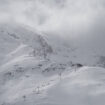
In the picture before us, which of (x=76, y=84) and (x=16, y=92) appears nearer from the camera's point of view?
(x=76, y=84)

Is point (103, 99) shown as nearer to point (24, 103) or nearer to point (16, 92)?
point (24, 103)

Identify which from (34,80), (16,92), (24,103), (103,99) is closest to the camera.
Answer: (103,99)

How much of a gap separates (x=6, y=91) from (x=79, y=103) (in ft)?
26.7

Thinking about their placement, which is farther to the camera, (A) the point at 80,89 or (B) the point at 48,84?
Result: (B) the point at 48,84

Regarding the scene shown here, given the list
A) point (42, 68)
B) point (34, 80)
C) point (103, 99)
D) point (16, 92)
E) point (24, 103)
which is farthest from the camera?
point (42, 68)

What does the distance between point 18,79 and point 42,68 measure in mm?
2604

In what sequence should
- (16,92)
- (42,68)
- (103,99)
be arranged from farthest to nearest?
(42,68) < (16,92) < (103,99)

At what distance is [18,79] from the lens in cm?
3044

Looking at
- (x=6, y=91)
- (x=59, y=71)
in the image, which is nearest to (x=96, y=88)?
(x=59, y=71)

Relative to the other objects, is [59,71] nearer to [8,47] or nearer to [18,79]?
[18,79]

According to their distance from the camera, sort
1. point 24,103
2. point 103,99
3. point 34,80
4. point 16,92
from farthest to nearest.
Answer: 1. point 34,80
2. point 16,92
3. point 24,103
4. point 103,99

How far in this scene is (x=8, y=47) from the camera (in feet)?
165

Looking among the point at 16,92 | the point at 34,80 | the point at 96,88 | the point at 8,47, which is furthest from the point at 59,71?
the point at 8,47

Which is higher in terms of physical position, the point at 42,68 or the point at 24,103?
the point at 42,68
